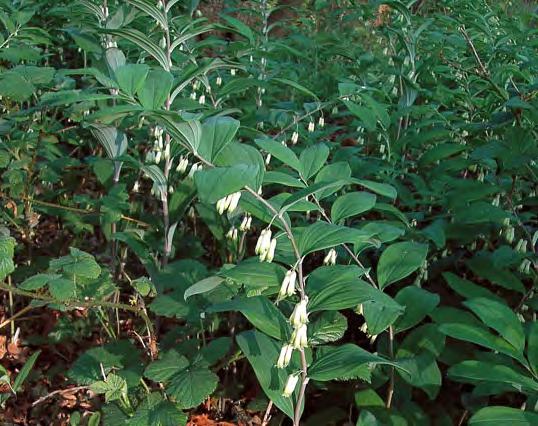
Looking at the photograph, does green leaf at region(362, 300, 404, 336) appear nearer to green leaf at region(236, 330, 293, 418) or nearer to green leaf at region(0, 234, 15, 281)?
green leaf at region(236, 330, 293, 418)

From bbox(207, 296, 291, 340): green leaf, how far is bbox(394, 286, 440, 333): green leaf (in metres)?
0.41

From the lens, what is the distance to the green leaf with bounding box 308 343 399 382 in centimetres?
124

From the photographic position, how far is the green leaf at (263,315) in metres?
1.29

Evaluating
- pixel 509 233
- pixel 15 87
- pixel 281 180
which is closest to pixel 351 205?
pixel 281 180

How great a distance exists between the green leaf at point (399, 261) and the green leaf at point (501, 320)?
28 centimetres

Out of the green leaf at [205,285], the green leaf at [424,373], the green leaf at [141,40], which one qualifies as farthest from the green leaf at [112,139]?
the green leaf at [424,373]

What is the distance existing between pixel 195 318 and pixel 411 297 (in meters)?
0.61

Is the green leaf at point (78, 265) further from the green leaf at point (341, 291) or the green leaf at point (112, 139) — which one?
the green leaf at point (341, 291)

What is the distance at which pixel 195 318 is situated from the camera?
1.67m

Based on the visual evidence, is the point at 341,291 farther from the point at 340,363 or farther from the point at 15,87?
the point at 15,87

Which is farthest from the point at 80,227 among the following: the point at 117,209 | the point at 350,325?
the point at 350,325

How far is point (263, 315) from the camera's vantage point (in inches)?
51.7

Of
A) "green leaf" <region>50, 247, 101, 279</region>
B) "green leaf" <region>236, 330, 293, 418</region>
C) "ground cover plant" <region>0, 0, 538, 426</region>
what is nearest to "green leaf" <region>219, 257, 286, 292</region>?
"ground cover plant" <region>0, 0, 538, 426</region>

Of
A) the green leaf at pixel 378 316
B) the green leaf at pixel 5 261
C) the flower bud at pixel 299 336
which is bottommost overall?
the green leaf at pixel 378 316
